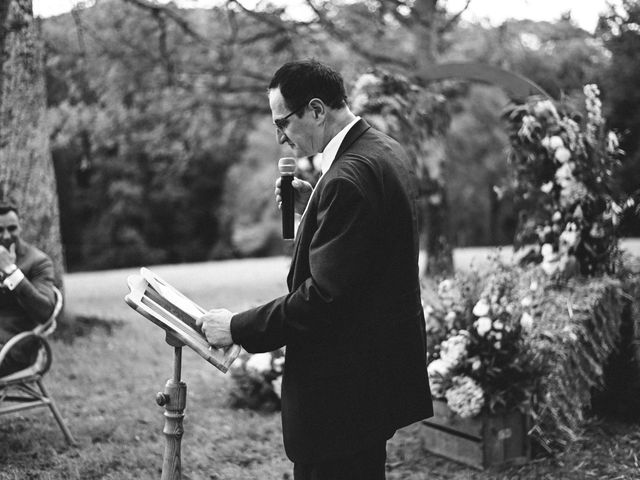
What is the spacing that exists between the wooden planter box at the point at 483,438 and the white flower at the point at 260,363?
135 centimetres

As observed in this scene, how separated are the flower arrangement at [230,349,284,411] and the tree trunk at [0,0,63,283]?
112 inches

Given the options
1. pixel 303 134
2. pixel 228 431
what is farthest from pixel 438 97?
pixel 303 134

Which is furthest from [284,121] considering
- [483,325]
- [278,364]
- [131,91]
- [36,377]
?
[131,91]

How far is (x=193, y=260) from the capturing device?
25.4 m

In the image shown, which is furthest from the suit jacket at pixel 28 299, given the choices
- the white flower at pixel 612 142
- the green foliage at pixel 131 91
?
the green foliage at pixel 131 91

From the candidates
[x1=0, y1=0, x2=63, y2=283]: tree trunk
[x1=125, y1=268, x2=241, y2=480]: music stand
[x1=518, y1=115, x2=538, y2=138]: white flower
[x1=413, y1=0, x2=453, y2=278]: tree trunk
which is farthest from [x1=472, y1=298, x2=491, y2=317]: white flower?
[x1=413, y1=0, x2=453, y2=278]: tree trunk

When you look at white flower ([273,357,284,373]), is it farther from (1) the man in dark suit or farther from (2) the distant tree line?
(1) the man in dark suit

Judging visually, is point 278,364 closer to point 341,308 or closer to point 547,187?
point 547,187

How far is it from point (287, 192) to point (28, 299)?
2.15 metres

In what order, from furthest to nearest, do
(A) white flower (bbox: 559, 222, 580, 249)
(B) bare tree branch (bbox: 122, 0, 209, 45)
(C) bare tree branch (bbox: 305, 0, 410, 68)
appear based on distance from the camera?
(C) bare tree branch (bbox: 305, 0, 410, 68) → (B) bare tree branch (bbox: 122, 0, 209, 45) → (A) white flower (bbox: 559, 222, 580, 249)

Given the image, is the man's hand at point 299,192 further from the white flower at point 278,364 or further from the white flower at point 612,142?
the white flower at point 612,142

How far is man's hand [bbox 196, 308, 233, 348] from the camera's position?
207cm

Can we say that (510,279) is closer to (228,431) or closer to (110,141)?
(228,431)

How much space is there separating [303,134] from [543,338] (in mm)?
2561
